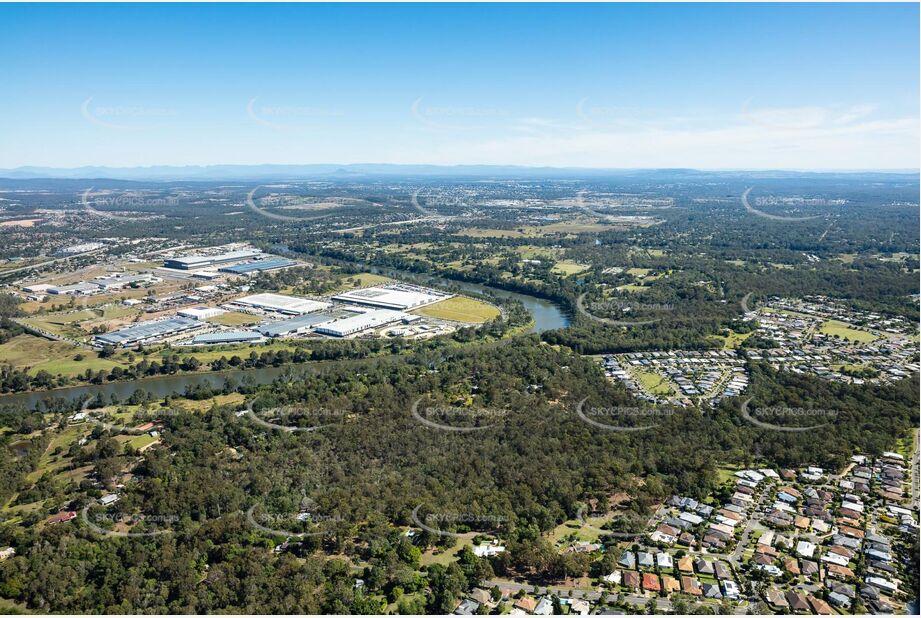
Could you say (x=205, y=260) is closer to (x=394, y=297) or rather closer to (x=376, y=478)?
(x=394, y=297)


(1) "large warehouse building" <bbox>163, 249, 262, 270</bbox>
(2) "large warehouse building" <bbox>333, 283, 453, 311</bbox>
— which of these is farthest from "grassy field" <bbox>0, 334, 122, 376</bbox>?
(1) "large warehouse building" <bbox>163, 249, 262, 270</bbox>

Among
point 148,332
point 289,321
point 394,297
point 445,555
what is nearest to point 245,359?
point 289,321

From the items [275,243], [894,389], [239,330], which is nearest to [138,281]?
[239,330]

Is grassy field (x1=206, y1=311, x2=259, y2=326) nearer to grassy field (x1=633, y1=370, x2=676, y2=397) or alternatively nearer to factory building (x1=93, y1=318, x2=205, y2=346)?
factory building (x1=93, y1=318, x2=205, y2=346)

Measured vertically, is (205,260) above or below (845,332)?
above

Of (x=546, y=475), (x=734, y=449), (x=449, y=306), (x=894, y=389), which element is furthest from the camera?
(x=449, y=306)

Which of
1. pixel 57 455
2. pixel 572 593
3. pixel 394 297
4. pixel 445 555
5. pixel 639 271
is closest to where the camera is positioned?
pixel 572 593

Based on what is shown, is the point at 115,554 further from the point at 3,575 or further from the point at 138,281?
the point at 138,281
